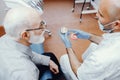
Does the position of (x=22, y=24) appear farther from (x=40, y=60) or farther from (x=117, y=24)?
(x=117, y=24)

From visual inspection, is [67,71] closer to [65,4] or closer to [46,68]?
[46,68]

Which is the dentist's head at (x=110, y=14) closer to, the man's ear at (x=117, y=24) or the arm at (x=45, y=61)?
the man's ear at (x=117, y=24)

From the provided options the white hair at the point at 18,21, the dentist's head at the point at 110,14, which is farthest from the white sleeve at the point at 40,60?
the dentist's head at the point at 110,14

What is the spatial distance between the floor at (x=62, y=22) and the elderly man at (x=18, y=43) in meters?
1.15

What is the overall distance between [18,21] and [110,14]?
2.12 ft

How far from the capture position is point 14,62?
4.76 ft

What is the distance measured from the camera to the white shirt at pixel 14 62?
1.42 meters

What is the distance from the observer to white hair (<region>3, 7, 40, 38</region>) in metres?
1.49

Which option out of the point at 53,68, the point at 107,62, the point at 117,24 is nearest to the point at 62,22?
the point at 53,68

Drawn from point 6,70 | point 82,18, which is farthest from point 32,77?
point 82,18

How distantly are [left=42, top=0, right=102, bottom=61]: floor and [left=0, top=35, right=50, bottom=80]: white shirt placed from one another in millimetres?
1188

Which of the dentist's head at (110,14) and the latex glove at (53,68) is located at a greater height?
the dentist's head at (110,14)

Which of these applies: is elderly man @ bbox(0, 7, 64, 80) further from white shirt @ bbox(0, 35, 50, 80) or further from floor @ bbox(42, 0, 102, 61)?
floor @ bbox(42, 0, 102, 61)

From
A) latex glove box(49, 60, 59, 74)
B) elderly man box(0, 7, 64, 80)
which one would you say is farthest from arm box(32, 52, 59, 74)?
elderly man box(0, 7, 64, 80)
